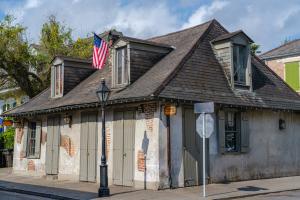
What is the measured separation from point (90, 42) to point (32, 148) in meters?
13.1

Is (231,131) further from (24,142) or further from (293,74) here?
(293,74)

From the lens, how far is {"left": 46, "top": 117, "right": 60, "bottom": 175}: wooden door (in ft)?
66.0

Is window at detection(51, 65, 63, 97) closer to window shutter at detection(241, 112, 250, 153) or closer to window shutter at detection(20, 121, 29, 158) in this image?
window shutter at detection(20, 121, 29, 158)

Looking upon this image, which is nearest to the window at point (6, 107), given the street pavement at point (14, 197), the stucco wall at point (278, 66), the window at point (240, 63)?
the stucco wall at point (278, 66)

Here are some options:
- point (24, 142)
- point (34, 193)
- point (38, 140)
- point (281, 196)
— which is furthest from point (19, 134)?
point (281, 196)

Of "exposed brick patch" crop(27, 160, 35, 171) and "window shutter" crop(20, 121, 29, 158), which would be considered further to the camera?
"window shutter" crop(20, 121, 29, 158)

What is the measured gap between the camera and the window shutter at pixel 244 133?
707 inches

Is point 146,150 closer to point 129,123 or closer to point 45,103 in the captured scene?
point 129,123

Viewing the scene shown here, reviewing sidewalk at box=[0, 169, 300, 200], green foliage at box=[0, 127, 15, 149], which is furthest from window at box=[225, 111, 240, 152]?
green foliage at box=[0, 127, 15, 149]

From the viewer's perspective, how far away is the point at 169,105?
15.2 metres

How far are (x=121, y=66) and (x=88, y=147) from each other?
3527 mm

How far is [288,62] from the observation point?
32781 mm

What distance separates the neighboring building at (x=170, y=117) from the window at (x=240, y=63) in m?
0.04

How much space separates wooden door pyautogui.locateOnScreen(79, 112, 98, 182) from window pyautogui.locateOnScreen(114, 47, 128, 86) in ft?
5.62
